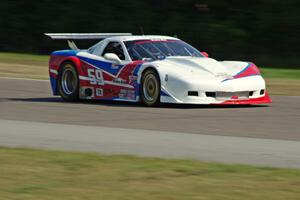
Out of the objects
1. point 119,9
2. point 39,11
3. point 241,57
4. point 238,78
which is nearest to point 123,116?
point 238,78

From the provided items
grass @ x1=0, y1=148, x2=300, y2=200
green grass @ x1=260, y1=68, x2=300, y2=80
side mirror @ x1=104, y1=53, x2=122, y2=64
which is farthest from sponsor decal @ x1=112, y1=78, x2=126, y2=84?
green grass @ x1=260, y1=68, x2=300, y2=80

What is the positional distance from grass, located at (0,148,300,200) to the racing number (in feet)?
21.1

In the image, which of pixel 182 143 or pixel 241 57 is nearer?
pixel 182 143

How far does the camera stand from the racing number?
1485 centimetres

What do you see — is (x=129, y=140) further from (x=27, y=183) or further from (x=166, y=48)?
(x=166, y=48)

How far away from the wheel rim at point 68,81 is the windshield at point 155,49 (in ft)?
4.53

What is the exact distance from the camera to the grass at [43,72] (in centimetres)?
1753

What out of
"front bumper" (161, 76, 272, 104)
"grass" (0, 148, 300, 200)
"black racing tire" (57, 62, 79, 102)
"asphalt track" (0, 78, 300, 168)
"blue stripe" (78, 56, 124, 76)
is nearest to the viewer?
"grass" (0, 148, 300, 200)

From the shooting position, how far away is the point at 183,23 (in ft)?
99.1

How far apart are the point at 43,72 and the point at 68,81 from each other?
627cm

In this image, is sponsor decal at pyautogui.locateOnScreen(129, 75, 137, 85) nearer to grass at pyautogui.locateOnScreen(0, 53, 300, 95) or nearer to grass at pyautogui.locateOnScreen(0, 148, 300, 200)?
grass at pyautogui.locateOnScreen(0, 53, 300, 95)

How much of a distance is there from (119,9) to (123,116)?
784 inches

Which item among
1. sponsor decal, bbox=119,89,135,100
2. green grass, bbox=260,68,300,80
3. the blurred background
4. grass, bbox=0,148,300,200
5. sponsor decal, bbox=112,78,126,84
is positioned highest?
the blurred background

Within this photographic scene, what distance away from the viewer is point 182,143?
375 inches
